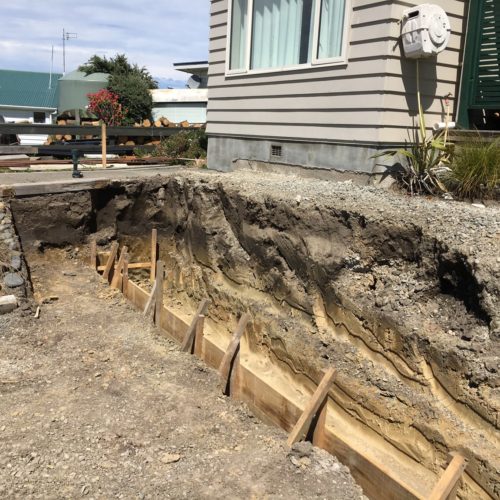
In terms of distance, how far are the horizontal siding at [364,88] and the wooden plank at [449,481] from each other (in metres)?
4.51

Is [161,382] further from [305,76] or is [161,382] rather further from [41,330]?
[305,76]

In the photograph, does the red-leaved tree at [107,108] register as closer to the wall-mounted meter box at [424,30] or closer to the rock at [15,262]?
the rock at [15,262]

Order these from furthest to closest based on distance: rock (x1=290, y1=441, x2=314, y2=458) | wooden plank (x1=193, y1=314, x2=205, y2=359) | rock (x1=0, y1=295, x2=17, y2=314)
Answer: rock (x1=0, y1=295, x2=17, y2=314) → wooden plank (x1=193, y1=314, x2=205, y2=359) → rock (x1=290, y1=441, x2=314, y2=458)

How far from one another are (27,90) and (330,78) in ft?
118

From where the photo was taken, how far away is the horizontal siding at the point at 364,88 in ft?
22.7

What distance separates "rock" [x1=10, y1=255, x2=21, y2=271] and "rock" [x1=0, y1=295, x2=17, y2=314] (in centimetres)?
78

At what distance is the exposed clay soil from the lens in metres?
4.27

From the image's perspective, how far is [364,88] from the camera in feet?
23.3

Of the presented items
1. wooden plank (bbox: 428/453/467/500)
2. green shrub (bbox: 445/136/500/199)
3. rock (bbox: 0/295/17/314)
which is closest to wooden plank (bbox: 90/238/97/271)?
rock (bbox: 0/295/17/314)

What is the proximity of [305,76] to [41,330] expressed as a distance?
5328 mm

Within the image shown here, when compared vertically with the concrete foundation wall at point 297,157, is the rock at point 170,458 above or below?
below

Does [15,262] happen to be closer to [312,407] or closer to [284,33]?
[312,407]

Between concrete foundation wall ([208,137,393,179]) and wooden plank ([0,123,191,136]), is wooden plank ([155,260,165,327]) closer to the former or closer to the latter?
concrete foundation wall ([208,137,393,179])

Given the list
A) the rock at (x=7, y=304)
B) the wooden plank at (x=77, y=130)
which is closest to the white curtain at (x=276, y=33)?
the rock at (x=7, y=304)
